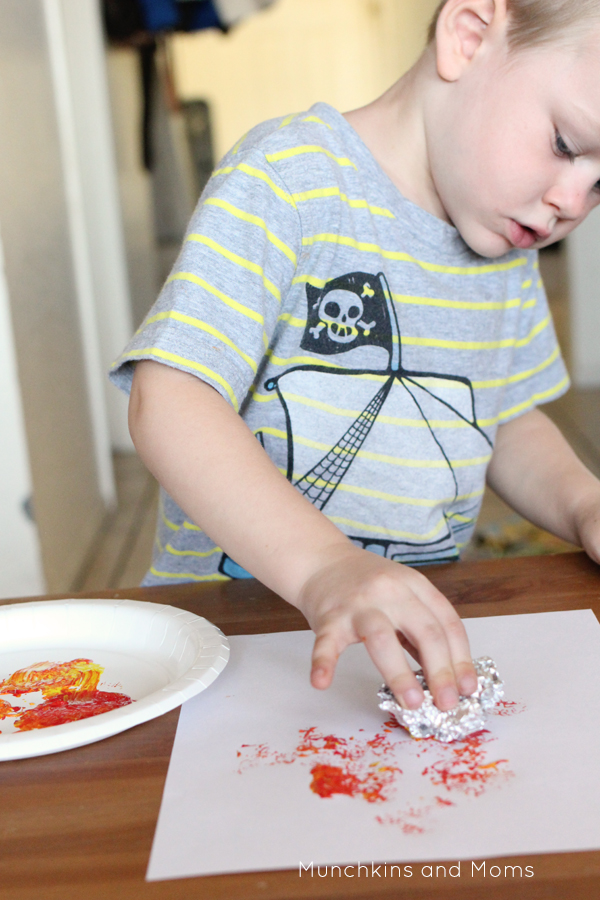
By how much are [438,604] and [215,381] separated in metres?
0.20

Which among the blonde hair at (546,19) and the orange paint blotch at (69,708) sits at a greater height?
the blonde hair at (546,19)

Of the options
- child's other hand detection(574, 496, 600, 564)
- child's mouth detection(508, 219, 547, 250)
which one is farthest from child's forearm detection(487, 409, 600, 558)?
child's mouth detection(508, 219, 547, 250)

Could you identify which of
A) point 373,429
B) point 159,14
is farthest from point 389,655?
point 159,14

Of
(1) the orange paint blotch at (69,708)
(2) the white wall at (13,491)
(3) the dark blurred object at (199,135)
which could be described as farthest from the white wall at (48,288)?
(3) the dark blurred object at (199,135)

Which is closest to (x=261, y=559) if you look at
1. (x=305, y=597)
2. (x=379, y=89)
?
(x=305, y=597)

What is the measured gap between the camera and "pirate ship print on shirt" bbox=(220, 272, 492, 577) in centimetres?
72

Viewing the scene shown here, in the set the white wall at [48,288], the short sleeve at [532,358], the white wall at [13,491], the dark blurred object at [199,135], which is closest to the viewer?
the short sleeve at [532,358]

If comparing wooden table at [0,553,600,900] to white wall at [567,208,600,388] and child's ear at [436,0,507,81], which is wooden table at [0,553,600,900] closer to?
child's ear at [436,0,507,81]

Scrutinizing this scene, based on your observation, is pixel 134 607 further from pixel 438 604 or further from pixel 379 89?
pixel 379 89

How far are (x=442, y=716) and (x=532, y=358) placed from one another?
0.56 metres

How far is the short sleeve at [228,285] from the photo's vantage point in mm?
550

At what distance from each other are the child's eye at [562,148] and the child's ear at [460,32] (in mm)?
100

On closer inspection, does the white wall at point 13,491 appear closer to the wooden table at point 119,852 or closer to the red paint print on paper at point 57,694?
the red paint print on paper at point 57,694

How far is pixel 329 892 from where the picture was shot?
313mm
